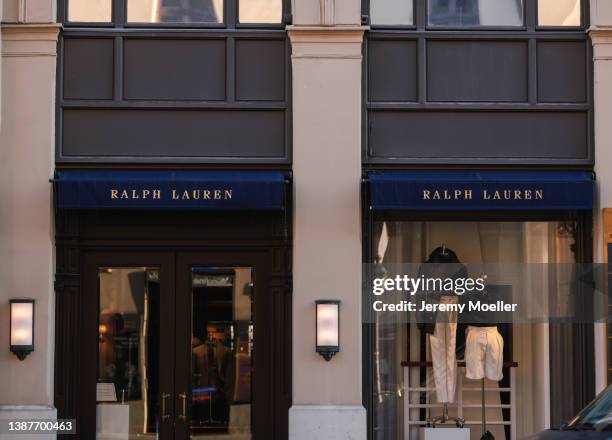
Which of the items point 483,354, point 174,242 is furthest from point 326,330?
point 174,242

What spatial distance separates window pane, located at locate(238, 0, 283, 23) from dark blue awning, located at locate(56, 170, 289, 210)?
2.10m

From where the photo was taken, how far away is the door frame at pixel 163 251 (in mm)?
13641

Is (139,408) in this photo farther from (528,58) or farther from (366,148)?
(528,58)

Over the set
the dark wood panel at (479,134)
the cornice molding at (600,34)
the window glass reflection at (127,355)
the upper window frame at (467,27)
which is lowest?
the window glass reflection at (127,355)

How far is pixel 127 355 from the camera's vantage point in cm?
1386

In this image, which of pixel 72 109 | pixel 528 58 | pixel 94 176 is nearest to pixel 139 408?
pixel 94 176

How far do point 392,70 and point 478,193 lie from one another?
1882 millimetres

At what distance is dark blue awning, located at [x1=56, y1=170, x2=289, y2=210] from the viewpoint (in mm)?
13312

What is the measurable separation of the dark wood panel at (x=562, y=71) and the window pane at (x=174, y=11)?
404 cm

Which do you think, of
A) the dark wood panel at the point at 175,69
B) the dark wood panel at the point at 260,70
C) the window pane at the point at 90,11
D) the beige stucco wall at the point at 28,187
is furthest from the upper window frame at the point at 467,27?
the beige stucco wall at the point at 28,187

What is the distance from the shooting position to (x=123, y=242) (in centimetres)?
1385

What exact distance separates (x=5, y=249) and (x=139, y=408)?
2.52m

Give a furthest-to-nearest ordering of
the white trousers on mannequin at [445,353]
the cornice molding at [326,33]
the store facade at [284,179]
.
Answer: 1. the white trousers on mannequin at [445,353]
2. the cornice molding at [326,33]
3. the store facade at [284,179]

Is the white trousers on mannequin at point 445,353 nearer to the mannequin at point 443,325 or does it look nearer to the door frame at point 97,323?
the mannequin at point 443,325
